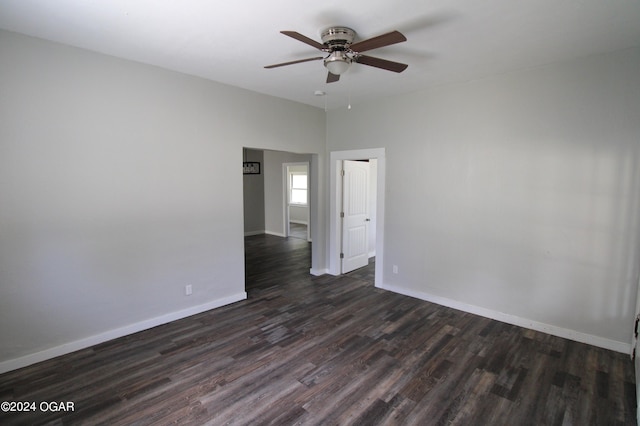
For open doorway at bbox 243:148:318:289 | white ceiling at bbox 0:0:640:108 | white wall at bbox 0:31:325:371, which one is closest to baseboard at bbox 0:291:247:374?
white wall at bbox 0:31:325:371

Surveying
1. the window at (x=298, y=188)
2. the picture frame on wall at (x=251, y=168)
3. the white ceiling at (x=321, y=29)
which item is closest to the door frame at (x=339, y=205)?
the white ceiling at (x=321, y=29)

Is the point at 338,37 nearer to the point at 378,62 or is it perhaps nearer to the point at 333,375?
the point at 378,62

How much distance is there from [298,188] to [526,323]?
8.21 metres

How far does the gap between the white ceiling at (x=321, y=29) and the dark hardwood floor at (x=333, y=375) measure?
9.23 ft

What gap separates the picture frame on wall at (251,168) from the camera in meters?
9.16

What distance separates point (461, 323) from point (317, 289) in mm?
2011

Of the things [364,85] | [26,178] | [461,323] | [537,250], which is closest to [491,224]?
[537,250]

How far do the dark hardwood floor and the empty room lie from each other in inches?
0.9

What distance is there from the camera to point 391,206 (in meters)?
4.58

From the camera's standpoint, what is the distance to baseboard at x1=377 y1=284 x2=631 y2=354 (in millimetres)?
3039

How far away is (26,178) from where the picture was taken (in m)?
2.68

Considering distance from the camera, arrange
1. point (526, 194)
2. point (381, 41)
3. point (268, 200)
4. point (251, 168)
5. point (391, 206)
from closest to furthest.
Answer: point (381, 41), point (526, 194), point (391, 206), point (251, 168), point (268, 200)

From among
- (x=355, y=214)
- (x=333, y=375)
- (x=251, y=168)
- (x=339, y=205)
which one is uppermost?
(x=251, y=168)

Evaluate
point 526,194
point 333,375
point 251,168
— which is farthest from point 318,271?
point 251,168
